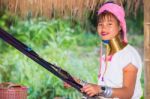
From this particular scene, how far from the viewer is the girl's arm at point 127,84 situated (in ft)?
11.1

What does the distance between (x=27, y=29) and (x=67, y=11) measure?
0.38 metres

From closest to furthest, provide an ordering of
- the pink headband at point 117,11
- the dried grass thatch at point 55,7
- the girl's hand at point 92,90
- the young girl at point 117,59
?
1. the girl's hand at point 92,90
2. the young girl at point 117,59
3. the pink headband at point 117,11
4. the dried grass thatch at point 55,7

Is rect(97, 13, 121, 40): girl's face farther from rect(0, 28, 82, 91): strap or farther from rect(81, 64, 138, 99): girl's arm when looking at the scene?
rect(0, 28, 82, 91): strap

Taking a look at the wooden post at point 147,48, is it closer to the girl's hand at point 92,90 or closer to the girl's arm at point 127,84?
the girl's arm at point 127,84

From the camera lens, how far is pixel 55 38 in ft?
12.4

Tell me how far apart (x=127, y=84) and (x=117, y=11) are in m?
0.63

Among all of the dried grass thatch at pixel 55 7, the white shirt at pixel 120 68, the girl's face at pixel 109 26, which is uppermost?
the dried grass thatch at pixel 55 7

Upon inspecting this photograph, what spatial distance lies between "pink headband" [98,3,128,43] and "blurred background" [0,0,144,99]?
11cm

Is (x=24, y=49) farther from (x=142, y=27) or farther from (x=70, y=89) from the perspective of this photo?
(x=142, y=27)

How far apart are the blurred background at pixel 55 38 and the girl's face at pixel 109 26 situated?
0.11 m

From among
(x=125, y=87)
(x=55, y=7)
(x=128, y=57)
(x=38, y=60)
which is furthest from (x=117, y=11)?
(x=38, y=60)

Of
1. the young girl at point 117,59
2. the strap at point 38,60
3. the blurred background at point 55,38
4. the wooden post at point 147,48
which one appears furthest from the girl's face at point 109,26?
the strap at point 38,60

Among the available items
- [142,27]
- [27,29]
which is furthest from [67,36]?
[142,27]

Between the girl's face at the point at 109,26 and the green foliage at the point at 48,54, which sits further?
the green foliage at the point at 48,54
